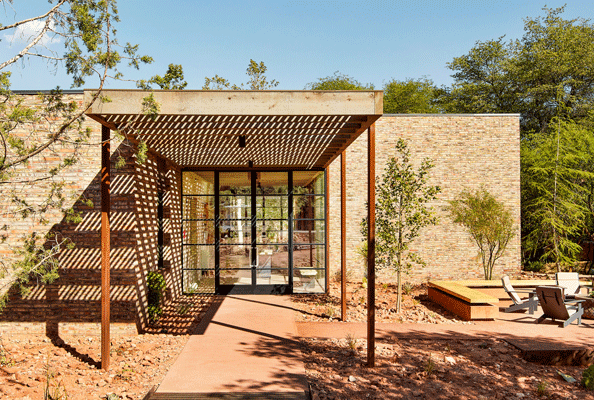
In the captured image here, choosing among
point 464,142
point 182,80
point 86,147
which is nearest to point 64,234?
point 86,147

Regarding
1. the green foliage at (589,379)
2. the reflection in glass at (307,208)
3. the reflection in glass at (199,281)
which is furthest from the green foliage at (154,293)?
the green foliage at (589,379)

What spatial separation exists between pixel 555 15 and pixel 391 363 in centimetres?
2915

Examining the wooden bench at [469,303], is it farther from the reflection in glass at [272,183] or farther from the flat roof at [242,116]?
the reflection in glass at [272,183]

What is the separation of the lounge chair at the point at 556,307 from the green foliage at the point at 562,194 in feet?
16.8

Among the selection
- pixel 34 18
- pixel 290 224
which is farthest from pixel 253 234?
pixel 34 18

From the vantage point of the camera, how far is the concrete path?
14.5ft

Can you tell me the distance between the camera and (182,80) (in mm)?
21266

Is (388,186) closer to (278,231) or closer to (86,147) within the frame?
(278,231)

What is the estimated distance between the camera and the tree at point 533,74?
23344 mm

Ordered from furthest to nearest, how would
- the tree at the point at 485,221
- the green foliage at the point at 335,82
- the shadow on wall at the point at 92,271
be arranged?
1. the green foliage at the point at 335,82
2. the tree at the point at 485,221
3. the shadow on wall at the point at 92,271

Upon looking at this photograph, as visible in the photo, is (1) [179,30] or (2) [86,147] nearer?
(2) [86,147]

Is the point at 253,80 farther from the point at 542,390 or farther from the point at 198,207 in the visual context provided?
the point at 542,390

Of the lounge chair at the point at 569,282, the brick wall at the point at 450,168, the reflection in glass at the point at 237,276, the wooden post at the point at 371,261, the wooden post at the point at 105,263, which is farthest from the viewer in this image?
the brick wall at the point at 450,168

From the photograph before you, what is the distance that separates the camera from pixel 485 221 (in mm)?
11000
